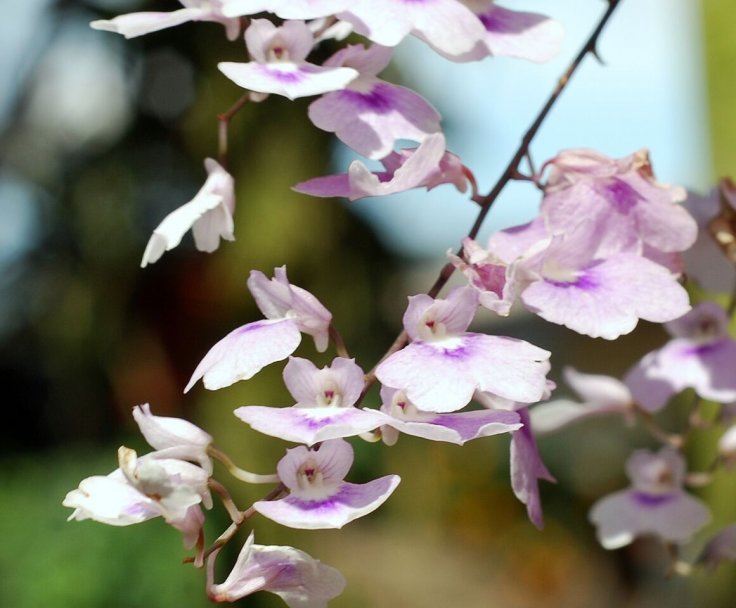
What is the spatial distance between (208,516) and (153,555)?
14 centimetres

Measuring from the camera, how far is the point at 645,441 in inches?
199

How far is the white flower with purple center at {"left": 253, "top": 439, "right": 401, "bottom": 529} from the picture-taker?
413 mm

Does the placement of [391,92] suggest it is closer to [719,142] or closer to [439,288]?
[439,288]

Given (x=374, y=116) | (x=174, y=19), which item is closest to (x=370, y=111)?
(x=374, y=116)

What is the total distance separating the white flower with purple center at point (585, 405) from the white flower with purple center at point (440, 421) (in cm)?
33


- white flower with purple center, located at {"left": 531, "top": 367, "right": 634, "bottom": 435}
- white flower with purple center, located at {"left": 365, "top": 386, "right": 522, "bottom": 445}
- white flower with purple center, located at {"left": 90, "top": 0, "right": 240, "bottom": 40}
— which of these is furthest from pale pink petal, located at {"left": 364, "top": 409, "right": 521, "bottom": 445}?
white flower with purple center, located at {"left": 531, "top": 367, "right": 634, "bottom": 435}

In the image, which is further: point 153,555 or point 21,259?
point 21,259

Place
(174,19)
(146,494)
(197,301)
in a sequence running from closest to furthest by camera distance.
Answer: (146,494) < (174,19) < (197,301)

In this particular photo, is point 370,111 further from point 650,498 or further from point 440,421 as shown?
point 650,498

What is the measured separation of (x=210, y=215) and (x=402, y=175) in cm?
12

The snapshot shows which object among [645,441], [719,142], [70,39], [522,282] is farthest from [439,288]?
[645,441]

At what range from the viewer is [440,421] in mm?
427

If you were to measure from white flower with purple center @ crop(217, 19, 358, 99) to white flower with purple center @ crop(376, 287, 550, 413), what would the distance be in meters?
0.11

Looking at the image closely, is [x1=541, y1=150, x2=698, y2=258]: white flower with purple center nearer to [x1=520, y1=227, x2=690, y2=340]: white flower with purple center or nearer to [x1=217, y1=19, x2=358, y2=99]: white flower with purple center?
[x1=520, y1=227, x2=690, y2=340]: white flower with purple center
